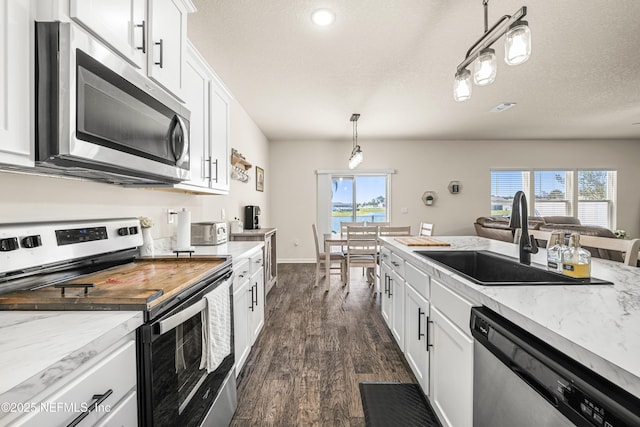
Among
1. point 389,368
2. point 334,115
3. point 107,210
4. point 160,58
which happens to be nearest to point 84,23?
point 160,58

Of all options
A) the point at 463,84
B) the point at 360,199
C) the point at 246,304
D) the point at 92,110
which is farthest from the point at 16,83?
the point at 360,199

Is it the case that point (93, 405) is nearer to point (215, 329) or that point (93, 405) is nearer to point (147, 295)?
point (147, 295)

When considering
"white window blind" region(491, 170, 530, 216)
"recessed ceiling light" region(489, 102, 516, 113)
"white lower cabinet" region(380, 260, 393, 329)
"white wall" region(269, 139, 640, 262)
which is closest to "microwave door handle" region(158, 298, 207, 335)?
"white lower cabinet" region(380, 260, 393, 329)

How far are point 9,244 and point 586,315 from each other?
5.91ft

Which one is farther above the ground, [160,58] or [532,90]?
[532,90]

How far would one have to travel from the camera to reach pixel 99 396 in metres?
0.74

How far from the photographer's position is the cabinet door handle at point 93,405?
0.66 m

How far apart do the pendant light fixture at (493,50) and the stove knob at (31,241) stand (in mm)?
2079

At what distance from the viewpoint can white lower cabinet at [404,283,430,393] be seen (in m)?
1.65

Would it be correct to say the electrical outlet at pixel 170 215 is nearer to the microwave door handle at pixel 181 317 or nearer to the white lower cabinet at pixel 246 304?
the white lower cabinet at pixel 246 304

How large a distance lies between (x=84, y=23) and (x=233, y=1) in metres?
1.37

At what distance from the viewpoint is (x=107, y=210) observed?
1.62 meters

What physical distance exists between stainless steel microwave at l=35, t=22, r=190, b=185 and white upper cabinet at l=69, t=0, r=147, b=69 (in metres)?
0.04

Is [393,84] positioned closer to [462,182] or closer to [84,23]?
[84,23]
